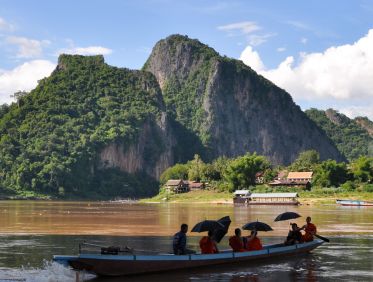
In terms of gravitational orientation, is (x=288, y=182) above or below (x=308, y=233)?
above

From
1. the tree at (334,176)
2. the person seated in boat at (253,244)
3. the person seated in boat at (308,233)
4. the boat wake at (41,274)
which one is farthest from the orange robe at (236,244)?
→ the tree at (334,176)

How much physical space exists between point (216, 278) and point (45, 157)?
17054 centimetres

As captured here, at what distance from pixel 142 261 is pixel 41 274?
3.82 meters

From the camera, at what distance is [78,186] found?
179000mm

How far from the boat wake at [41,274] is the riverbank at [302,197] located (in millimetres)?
79048

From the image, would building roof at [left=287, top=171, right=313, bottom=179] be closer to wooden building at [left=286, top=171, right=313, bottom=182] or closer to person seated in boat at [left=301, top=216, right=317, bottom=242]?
wooden building at [left=286, top=171, right=313, bottom=182]

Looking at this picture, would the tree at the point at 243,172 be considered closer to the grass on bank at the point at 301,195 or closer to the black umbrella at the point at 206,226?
A: the grass on bank at the point at 301,195

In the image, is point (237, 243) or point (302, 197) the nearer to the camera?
point (237, 243)

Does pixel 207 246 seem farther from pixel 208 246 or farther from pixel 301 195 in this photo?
pixel 301 195

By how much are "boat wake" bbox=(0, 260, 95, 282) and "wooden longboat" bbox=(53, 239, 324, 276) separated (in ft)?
2.84

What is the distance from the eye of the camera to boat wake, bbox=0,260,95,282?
66.0 feet

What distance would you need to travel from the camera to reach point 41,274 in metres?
21.1

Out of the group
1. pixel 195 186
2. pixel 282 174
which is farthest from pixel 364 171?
pixel 195 186

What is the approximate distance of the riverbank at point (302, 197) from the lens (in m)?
98.8
